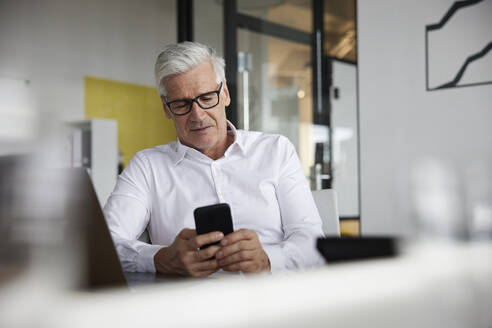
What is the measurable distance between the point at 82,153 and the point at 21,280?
5.22 meters

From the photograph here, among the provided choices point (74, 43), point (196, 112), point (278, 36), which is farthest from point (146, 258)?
point (74, 43)

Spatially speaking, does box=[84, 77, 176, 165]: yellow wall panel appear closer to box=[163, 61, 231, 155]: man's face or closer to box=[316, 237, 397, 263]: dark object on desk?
box=[163, 61, 231, 155]: man's face

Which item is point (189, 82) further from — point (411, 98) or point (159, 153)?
point (411, 98)

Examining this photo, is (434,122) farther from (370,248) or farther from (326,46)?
(370,248)

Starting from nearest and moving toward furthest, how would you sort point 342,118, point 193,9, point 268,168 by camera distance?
point 268,168 → point 342,118 → point 193,9

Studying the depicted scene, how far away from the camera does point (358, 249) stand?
28cm

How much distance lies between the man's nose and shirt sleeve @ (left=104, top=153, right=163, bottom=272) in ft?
0.77

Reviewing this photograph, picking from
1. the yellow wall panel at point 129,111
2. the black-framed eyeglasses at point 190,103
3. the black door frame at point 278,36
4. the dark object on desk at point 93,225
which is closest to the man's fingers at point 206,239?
the dark object on desk at point 93,225

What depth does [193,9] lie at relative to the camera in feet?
16.8

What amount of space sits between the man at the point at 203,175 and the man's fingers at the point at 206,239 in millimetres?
451

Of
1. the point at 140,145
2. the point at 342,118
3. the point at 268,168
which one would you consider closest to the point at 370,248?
the point at 268,168

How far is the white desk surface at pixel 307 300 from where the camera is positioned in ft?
0.81

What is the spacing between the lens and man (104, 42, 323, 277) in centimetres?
143

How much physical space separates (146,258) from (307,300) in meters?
0.91
